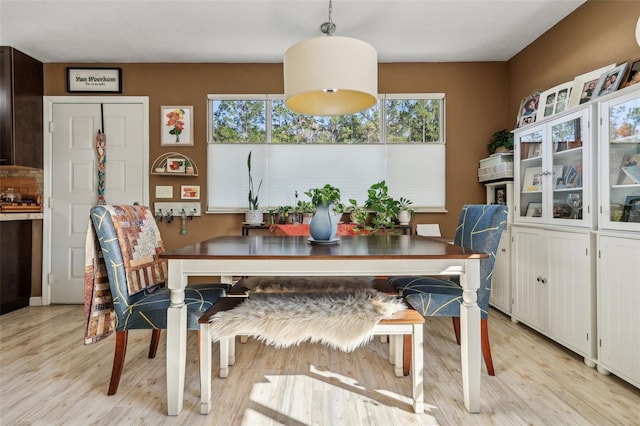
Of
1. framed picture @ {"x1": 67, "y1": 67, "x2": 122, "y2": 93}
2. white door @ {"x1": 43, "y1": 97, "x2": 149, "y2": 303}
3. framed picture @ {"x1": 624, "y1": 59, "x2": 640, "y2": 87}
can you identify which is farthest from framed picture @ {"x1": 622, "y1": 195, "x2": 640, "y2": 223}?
framed picture @ {"x1": 67, "y1": 67, "x2": 122, "y2": 93}

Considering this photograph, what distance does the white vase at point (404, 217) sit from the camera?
133 inches

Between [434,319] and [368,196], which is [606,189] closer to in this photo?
[434,319]

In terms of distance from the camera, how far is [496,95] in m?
3.54

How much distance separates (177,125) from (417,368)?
3.18 m

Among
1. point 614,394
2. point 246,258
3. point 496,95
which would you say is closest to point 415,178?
point 496,95

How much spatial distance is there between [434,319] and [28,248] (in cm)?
401

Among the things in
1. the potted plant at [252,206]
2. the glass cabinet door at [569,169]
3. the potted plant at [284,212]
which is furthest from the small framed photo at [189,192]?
the glass cabinet door at [569,169]

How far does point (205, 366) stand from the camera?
1532 millimetres

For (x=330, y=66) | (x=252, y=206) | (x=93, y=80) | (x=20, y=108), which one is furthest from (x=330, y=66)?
(x=20, y=108)

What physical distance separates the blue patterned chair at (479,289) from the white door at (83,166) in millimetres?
2895

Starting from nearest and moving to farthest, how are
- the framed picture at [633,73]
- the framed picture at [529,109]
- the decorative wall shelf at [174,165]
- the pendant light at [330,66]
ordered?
the pendant light at [330,66], the framed picture at [633,73], the framed picture at [529,109], the decorative wall shelf at [174,165]

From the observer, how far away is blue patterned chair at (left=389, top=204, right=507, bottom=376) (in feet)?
5.93

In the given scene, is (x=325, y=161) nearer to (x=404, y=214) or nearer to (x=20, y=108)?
(x=404, y=214)

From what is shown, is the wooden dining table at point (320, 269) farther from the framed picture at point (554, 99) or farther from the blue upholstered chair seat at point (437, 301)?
the framed picture at point (554, 99)
